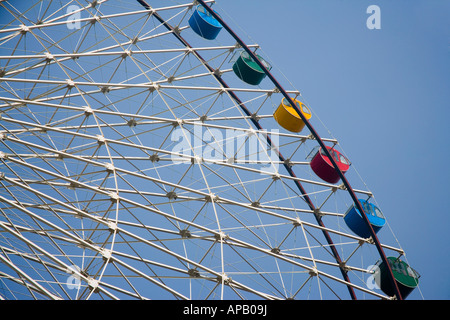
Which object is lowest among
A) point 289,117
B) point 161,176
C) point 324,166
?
point 324,166

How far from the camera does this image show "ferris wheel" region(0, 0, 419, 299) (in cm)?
2077

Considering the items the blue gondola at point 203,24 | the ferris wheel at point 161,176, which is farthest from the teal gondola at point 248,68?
the blue gondola at point 203,24

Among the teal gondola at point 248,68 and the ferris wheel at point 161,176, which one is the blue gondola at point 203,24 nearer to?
the ferris wheel at point 161,176

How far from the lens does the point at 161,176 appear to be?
42188 mm

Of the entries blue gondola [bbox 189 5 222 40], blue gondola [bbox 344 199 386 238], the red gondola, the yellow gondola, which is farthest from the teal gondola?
blue gondola [bbox 344 199 386 238]

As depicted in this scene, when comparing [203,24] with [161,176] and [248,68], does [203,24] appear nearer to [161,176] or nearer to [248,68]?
[248,68]

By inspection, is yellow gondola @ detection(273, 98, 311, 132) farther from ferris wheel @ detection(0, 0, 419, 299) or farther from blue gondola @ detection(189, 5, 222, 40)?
blue gondola @ detection(189, 5, 222, 40)

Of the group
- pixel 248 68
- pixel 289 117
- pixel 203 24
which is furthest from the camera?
pixel 203 24

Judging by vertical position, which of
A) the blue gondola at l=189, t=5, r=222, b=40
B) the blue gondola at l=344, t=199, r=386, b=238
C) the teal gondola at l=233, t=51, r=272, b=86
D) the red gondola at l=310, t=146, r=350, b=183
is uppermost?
the blue gondola at l=189, t=5, r=222, b=40

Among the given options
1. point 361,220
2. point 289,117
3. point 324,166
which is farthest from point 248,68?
point 361,220
